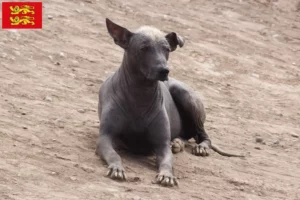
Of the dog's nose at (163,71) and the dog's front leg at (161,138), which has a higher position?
the dog's nose at (163,71)

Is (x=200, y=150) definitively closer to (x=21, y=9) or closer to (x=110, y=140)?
(x=110, y=140)

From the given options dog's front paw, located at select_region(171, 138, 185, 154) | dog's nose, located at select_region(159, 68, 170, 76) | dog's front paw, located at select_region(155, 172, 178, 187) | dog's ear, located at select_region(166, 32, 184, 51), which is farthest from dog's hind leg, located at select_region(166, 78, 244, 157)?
dog's nose, located at select_region(159, 68, 170, 76)

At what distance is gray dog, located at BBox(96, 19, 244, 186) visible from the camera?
6844mm

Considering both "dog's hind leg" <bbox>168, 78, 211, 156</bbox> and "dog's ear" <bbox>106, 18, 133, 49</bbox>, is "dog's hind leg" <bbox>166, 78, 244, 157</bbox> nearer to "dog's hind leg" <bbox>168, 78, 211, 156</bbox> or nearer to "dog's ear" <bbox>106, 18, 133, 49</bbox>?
"dog's hind leg" <bbox>168, 78, 211, 156</bbox>

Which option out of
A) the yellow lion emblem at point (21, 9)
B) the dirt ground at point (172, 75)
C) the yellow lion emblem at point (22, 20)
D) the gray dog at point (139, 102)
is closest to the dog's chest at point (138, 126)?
the gray dog at point (139, 102)

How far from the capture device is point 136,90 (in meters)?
7.25

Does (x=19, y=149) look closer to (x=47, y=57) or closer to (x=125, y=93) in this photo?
(x=125, y=93)

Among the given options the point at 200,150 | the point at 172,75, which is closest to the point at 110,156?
the point at 200,150

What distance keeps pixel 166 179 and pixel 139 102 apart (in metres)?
0.95

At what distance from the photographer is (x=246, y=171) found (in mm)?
7609

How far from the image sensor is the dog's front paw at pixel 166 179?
6.61 meters

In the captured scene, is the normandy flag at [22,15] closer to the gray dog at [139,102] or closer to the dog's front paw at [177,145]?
the gray dog at [139,102]

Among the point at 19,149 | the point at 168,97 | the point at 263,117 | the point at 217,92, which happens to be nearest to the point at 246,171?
the point at 168,97

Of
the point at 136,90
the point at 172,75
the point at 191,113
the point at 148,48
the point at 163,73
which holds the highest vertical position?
the point at 148,48
